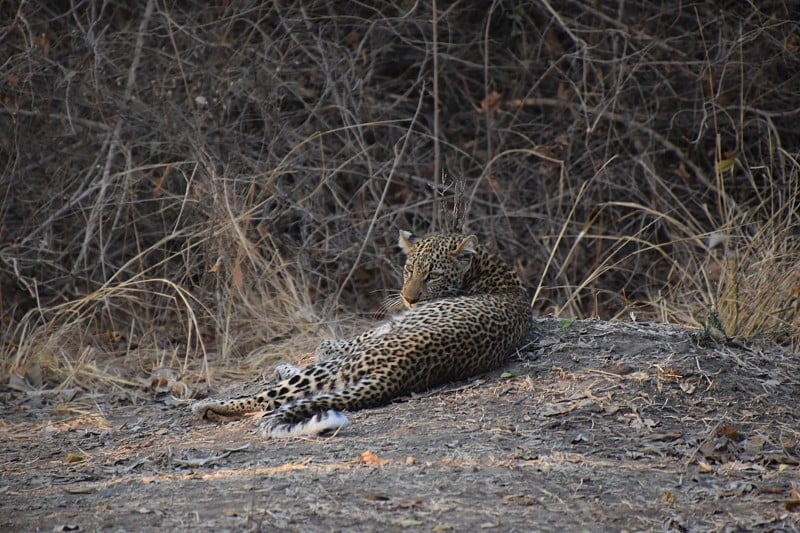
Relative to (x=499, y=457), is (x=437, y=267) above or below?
above

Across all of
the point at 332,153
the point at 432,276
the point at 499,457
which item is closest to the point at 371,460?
the point at 499,457

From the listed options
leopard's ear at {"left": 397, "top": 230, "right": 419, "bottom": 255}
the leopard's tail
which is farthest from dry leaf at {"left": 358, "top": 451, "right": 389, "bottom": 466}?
leopard's ear at {"left": 397, "top": 230, "right": 419, "bottom": 255}

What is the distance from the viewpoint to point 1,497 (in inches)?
183

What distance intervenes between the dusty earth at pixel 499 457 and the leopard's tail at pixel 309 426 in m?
0.06

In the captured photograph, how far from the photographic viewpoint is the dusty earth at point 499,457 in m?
4.10

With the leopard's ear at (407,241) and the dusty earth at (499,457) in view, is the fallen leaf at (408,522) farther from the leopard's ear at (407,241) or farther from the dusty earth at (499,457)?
the leopard's ear at (407,241)

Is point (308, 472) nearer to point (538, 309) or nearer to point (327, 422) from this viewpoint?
point (327, 422)

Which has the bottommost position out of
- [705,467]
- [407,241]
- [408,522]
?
[705,467]

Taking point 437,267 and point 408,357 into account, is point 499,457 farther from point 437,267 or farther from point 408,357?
point 437,267

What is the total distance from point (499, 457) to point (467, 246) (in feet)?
6.91

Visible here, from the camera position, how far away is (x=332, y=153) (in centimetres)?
968

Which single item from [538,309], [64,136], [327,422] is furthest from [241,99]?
[327,422]

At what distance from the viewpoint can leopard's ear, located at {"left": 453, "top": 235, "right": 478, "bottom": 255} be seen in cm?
660

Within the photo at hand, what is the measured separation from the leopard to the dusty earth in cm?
10
